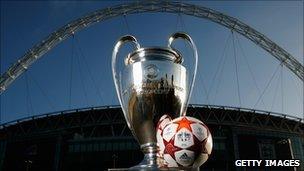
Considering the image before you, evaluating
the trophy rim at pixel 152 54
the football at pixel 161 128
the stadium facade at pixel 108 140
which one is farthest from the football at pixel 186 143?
the stadium facade at pixel 108 140

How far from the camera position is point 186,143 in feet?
16.7

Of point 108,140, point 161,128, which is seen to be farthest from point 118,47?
point 108,140

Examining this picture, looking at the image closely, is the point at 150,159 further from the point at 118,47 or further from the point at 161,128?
the point at 118,47

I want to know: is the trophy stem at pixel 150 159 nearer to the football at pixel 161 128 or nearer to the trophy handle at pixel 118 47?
the football at pixel 161 128

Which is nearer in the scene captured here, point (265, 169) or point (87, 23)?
point (87, 23)

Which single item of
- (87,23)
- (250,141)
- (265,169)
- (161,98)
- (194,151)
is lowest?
(194,151)

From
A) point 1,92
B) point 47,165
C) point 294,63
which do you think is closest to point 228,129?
point 294,63

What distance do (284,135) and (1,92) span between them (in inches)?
1661

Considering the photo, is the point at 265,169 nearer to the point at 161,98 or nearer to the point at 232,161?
the point at 232,161

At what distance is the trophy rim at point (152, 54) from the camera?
5.86 m

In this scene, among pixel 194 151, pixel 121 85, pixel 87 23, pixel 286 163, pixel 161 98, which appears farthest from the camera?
pixel 286 163

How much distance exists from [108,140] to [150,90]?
53622 mm

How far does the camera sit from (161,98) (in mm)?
5727

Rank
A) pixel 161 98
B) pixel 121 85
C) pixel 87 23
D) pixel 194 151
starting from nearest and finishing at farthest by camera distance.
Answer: pixel 194 151, pixel 161 98, pixel 121 85, pixel 87 23
